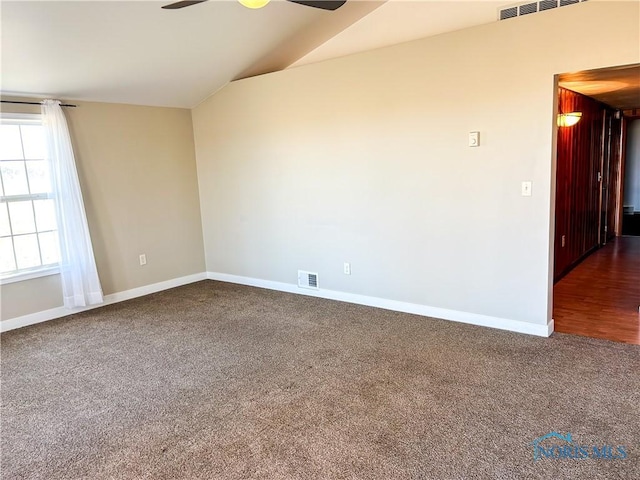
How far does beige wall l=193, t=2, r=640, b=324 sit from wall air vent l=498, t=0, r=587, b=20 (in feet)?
0.19

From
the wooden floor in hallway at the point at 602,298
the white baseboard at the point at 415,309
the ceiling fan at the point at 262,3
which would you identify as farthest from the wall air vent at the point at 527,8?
the wooden floor in hallway at the point at 602,298

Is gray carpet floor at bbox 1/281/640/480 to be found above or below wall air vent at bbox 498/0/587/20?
below

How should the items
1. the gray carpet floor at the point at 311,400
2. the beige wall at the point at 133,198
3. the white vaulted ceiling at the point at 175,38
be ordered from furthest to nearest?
the beige wall at the point at 133,198, the white vaulted ceiling at the point at 175,38, the gray carpet floor at the point at 311,400

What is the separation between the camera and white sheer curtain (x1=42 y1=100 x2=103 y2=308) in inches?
167

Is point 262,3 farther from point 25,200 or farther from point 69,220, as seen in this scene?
point 25,200

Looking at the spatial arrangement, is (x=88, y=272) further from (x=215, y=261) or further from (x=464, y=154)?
(x=464, y=154)

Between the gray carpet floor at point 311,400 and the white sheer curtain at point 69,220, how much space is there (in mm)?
598

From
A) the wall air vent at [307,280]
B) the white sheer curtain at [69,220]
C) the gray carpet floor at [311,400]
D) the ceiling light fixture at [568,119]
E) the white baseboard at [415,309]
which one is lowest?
the gray carpet floor at [311,400]

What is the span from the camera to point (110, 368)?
10.6ft

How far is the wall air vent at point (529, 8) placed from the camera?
3021 millimetres

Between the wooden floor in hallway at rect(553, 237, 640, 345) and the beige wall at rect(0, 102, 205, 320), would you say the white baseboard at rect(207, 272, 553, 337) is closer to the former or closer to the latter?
the wooden floor in hallway at rect(553, 237, 640, 345)

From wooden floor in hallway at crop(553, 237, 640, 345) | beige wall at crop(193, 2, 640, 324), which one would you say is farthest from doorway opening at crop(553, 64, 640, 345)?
beige wall at crop(193, 2, 640, 324)

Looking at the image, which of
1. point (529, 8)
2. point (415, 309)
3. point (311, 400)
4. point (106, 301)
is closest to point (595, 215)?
point (415, 309)

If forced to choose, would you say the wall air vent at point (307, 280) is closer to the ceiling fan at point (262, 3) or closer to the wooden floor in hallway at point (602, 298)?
the wooden floor in hallway at point (602, 298)
